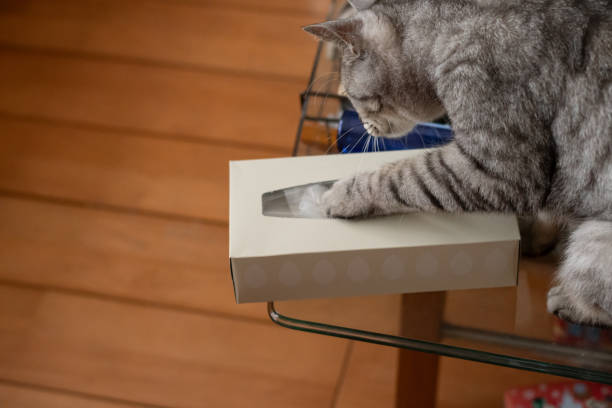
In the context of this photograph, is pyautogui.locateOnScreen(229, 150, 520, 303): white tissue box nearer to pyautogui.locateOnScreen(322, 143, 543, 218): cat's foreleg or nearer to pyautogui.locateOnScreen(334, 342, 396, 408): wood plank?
pyautogui.locateOnScreen(322, 143, 543, 218): cat's foreleg

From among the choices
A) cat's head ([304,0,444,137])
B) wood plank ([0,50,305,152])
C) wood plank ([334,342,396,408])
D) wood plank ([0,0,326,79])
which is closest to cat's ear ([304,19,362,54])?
cat's head ([304,0,444,137])

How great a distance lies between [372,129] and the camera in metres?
0.93

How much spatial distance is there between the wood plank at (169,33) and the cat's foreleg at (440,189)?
929mm

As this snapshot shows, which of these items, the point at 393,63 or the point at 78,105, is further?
the point at 78,105

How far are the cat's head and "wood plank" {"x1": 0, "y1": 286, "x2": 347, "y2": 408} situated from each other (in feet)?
1.78

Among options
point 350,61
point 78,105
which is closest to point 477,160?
point 350,61

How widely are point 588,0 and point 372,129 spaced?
1.00ft

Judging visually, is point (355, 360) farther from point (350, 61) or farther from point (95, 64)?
point (95, 64)

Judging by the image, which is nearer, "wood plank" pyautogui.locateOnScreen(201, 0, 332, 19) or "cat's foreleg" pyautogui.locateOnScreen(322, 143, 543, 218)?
"cat's foreleg" pyautogui.locateOnScreen(322, 143, 543, 218)

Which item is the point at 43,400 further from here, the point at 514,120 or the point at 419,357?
the point at 514,120

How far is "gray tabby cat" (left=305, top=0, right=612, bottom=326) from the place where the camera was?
0.79 metres

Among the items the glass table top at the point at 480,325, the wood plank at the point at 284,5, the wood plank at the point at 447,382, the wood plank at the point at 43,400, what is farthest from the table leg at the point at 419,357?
the wood plank at the point at 284,5

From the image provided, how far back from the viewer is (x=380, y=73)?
876 millimetres

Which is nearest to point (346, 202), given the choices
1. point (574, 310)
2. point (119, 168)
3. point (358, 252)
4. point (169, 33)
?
point (358, 252)
